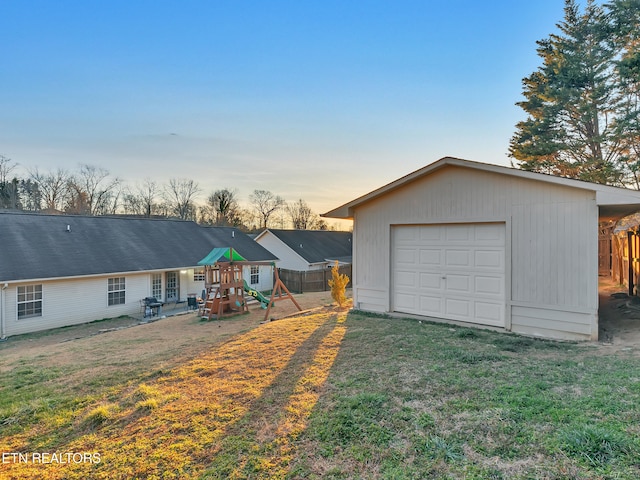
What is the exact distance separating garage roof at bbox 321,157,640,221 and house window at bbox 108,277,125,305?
35.7ft

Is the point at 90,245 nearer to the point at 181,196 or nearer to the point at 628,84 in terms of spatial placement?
the point at 628,84

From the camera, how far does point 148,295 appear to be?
15492 millimetres

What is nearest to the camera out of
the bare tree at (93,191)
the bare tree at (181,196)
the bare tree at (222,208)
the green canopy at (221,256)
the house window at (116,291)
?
the green canopy at (221,256)

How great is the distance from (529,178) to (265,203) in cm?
4691

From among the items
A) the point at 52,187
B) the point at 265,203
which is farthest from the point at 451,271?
the point at 265,203

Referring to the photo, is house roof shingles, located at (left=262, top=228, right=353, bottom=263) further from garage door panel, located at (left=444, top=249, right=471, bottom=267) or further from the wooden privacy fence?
garage door panel, located at (left=444, top=249, right=471, bottom=267)

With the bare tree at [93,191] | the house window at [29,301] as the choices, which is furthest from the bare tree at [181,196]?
the house window at [29,301]

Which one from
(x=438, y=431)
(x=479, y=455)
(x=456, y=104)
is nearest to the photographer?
(x=479, y=455)

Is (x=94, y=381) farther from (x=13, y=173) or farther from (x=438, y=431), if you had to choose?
(x=13, y=173)

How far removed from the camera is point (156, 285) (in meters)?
16.0

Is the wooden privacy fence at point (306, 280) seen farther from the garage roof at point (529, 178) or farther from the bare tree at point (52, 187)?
the bare tree at point (52, 187)

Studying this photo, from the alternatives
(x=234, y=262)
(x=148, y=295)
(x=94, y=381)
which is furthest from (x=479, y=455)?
(x=148, y=295)

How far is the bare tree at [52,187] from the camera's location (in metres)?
35.0

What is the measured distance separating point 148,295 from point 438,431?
15.7 m
